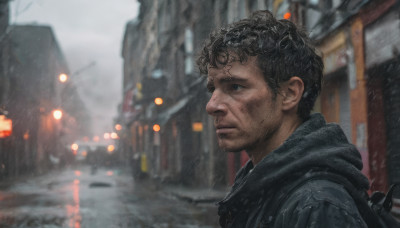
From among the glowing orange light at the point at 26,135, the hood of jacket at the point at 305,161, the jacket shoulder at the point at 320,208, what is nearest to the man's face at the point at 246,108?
the hood of jacket at the point at 305,161

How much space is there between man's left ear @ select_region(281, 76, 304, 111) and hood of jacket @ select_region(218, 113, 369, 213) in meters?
0.13

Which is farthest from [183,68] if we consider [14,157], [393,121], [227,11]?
[393,121]

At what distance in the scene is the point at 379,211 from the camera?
4.82 feet

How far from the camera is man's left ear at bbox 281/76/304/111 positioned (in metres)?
1.74

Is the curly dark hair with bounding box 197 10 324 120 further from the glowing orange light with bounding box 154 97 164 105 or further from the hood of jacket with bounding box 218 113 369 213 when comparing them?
the glowing orange light with bounding box 154 97 164 105

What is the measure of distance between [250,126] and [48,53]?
4458 centimetres

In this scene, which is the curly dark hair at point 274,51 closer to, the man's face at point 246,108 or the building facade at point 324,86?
the man's face at point 246,108

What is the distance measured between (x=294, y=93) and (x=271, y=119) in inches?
5.2

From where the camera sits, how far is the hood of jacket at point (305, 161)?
1431 millimetres

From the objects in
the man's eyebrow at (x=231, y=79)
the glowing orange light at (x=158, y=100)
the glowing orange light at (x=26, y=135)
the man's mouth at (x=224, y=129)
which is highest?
the glowing orange light at (x=158, y=100)

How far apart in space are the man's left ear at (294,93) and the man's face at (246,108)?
0.03 m

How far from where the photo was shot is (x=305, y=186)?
4.46ft

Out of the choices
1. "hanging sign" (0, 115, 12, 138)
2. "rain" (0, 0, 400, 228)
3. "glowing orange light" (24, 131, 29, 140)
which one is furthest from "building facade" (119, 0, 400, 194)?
"glowing orange light" (24, 131, 29, 140)

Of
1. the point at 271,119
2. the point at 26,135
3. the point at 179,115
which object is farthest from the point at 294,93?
the point at 26,135
